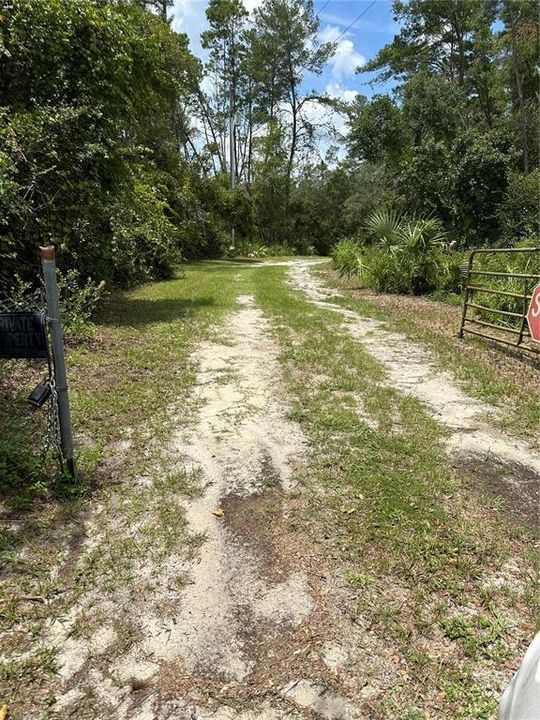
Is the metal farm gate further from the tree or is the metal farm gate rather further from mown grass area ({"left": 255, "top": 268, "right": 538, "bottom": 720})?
the tree

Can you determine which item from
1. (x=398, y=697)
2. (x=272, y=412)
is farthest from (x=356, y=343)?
(x=398, y=697)

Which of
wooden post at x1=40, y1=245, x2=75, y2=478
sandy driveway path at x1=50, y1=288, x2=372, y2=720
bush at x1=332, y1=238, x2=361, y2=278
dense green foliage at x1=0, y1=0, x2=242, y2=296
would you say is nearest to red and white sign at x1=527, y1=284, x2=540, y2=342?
sandy driveway path at x1=50, y1=288, x2=372, y2=720

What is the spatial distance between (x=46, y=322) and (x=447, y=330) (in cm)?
601

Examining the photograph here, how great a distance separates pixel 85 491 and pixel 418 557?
6.19ft

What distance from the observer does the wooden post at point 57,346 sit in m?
2.48

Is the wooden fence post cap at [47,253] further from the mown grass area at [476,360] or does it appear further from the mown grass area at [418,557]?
the mown grass area at [476,360]

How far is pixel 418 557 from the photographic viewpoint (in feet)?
7.34

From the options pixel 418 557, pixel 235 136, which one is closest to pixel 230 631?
pixel 418 557

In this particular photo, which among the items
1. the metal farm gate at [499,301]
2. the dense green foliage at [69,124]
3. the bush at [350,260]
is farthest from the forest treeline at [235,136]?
the metal farm gate at [499,301]

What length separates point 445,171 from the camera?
14.9 m

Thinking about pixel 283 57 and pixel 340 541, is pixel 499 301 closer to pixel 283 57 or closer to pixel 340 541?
pixel 340 541

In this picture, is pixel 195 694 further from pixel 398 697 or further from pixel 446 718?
pixel 446 718

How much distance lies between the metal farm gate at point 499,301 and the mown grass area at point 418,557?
8.02 ft

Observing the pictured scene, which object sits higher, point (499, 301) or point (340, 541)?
point (499, 301)
